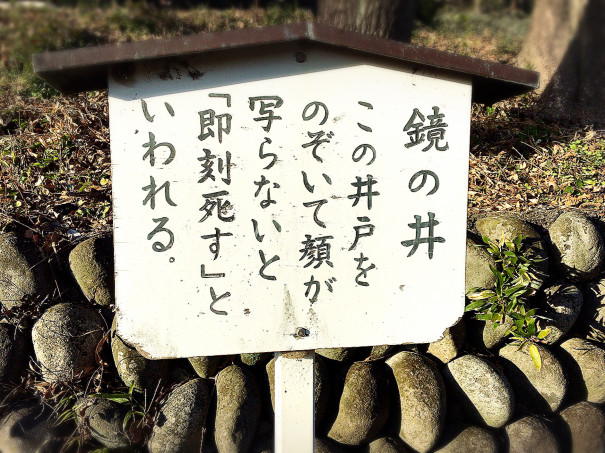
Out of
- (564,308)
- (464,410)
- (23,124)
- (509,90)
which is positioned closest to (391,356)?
(464,410)

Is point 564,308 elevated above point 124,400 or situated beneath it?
elevated above

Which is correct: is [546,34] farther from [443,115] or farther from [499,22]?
[443,115]

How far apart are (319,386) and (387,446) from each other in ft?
1.72

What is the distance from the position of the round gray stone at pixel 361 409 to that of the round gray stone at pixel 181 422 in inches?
30.5

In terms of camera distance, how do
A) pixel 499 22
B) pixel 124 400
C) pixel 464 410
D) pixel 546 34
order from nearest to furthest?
pixel 124 400 < pixel 464 410 < pixel 546 34 < pixel 499 22

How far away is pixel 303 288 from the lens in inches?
93.6

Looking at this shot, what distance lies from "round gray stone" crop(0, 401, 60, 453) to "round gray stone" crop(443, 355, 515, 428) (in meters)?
2.38

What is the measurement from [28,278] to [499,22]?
8.30m

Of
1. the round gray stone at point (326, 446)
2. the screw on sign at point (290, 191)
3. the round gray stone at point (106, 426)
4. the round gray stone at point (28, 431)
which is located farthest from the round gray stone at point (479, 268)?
the round gray stone at point (28, 431)

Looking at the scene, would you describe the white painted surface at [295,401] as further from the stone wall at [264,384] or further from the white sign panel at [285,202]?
the stone wall at [264,384]

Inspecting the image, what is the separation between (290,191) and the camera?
2.30 metres

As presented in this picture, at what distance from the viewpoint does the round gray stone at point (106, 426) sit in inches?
115

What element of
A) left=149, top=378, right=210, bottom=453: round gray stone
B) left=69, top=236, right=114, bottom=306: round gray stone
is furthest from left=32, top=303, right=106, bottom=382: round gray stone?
left=149, top=378, right=210, bottom=453: round gray stone

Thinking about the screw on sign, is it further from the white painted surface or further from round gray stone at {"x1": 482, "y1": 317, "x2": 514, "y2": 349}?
round gray stone at {"x1": 482, "y1": 317, "x2": 514, "y2": 349}
